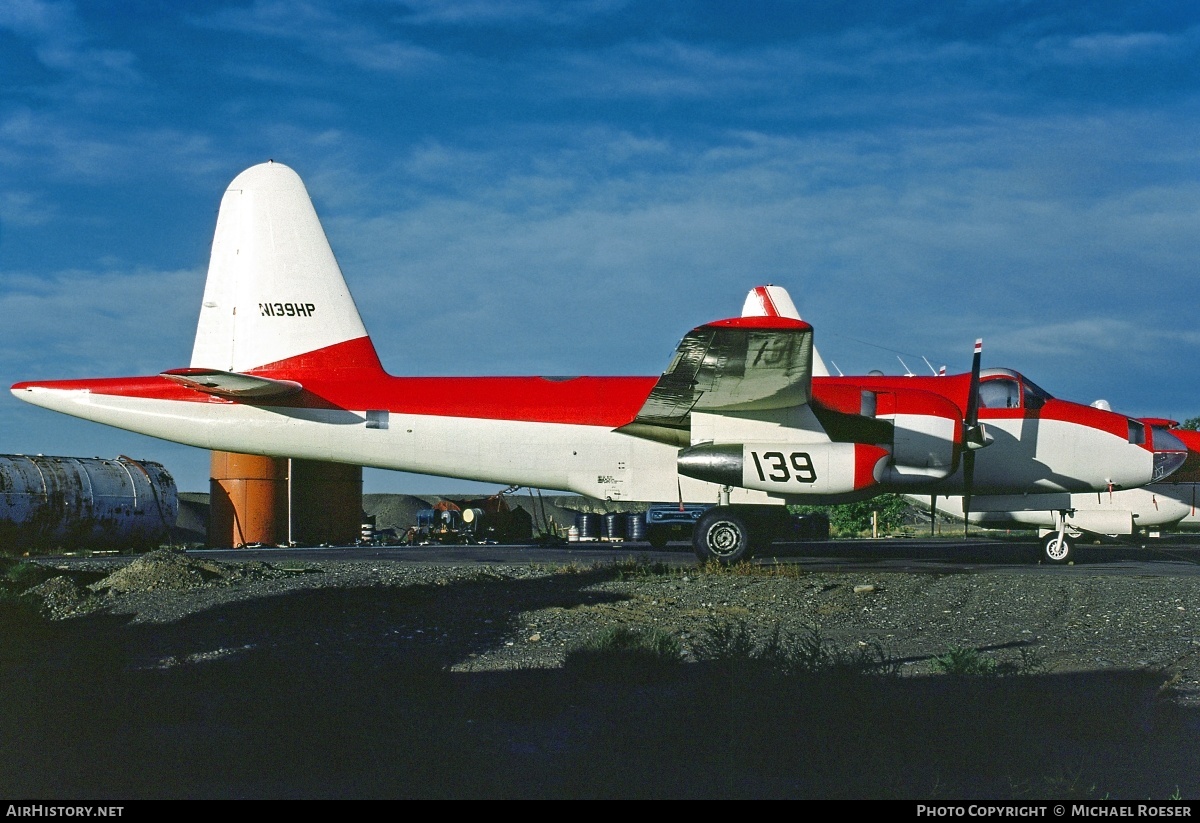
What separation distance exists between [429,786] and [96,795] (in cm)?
162

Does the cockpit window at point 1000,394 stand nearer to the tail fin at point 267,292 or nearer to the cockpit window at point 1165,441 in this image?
the cockpit window at point 1165,441

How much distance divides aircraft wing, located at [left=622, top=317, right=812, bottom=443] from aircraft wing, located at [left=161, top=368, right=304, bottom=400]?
6385mm

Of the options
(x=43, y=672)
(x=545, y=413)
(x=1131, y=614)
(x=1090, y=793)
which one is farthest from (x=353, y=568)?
(x=1090, y=793)

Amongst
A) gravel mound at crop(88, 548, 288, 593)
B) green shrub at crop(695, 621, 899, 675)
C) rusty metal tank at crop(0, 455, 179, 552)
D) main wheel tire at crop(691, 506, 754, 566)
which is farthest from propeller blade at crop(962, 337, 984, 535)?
rusty metal tank at crop(0, 455, 179, 552)

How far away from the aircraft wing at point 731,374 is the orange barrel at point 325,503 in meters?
21.1

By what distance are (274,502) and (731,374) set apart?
79.8ft

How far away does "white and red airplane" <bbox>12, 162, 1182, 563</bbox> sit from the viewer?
1672 cm

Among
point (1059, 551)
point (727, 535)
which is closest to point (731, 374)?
point (727, 535)

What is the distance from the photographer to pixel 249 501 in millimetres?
34438

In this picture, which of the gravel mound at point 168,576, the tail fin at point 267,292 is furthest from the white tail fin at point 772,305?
the gravel mound at point 168,576

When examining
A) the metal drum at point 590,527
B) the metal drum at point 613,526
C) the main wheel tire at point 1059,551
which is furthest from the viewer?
the metal drum at point 590,527

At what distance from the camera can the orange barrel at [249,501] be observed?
3438 cm

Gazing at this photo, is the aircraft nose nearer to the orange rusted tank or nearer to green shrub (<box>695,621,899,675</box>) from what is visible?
green shrub (<box>695,621,899,675</box>)

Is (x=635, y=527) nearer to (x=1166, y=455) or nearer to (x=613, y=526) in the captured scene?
(x=613, y=526)
